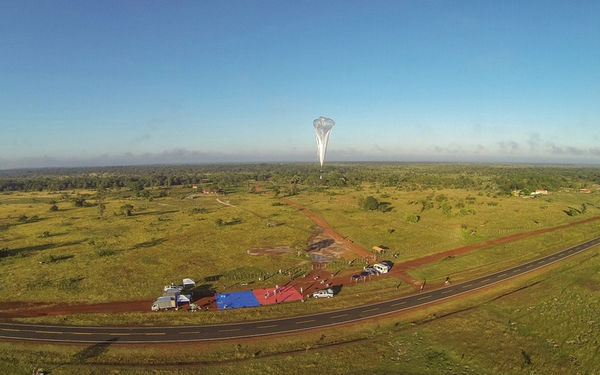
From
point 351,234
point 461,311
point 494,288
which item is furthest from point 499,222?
point 461,311

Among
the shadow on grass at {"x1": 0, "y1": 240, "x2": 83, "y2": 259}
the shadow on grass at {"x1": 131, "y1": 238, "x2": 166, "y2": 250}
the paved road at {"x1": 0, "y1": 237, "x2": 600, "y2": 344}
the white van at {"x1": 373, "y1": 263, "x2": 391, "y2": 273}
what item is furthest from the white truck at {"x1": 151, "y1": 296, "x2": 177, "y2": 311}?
the shadow on grass at {"x1": 0, "y1": 240, "x2": 83, "y2": 259}

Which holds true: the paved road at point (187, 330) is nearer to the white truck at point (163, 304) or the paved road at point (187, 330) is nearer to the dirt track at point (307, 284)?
the dirt track at point (307, 284)

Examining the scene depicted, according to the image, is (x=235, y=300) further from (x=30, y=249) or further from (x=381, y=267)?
(x=30, y=249)

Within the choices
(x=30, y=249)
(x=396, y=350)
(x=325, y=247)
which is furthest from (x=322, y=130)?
(x=30, y=249)

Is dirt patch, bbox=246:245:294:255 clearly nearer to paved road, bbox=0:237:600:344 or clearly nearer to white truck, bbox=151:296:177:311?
white truck, bbox=151:296:177:311

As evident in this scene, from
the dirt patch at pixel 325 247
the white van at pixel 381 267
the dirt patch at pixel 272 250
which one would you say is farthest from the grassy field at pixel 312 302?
the white van at pixel 381 267

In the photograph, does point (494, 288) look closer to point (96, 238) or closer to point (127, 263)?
point (127, 263)
